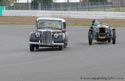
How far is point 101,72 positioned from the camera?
13.4 m

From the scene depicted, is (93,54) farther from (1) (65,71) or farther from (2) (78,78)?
(2) (78,78)

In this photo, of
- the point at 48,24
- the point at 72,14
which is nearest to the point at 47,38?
the point at 48,24

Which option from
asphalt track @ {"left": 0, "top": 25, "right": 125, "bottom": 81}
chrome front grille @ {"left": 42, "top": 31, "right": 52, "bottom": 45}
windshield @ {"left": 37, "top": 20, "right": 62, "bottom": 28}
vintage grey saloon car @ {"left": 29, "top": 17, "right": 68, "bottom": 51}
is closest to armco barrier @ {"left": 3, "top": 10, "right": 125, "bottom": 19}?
windshield @ {"left": 37, "top": 20, "right": 62, "bottom": 28}

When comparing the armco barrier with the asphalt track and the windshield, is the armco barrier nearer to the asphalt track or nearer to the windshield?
the windshield

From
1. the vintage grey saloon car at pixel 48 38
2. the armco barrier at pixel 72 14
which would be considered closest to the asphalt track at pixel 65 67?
the vintage grey saloon car at pixel 48 38

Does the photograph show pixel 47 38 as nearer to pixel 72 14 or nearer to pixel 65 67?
pixel 65 67

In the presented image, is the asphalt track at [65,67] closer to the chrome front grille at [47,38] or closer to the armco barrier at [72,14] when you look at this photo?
the chrome front grille at [47,38]

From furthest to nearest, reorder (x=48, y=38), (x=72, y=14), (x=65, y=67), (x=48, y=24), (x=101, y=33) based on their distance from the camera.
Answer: (x=72, y=14)
(x=101, y=33)
(x=48, y=24)
(x=48, y=38)
(x=65, y=67)

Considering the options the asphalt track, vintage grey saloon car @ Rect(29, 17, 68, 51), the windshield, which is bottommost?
the asphalt track

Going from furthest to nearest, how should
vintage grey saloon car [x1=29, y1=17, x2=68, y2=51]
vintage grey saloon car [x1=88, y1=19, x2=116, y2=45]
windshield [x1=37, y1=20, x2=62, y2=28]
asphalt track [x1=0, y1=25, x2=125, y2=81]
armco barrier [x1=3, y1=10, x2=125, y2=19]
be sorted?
1. armco barrier [x1=3, y1=10, x2=125, y2=19]
2. vintage grey saloon car [x1=88, y1=19, x2=116, y2=45]
3. windshield [x1=37, y1=20, x2=62, y2=28]
4. vintage grey saloon car [x1=29, y1=17, x2=68, y2=51]
5. asphalt track [x1=0, y1=25, x2=125, y2=81]

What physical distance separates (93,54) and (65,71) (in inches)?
233

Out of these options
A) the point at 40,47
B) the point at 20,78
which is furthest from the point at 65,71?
the point at 40,47

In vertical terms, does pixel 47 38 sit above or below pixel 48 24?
below

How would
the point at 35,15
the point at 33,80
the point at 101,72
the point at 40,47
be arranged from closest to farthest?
the point at 33,80 → the point at 101,72 → the point at 40,47 → the point at 35,15
